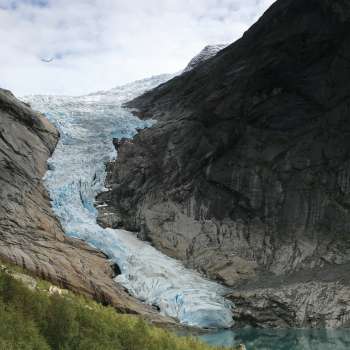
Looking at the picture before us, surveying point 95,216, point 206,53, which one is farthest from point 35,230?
point 206,53

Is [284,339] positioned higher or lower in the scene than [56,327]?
lower

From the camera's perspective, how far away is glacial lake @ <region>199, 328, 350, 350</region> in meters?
18.8

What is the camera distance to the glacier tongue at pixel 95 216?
23719 millimetres

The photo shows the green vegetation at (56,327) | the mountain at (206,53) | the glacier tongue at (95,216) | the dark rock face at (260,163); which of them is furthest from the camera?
the mountain at (206,53)

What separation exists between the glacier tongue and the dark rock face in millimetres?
1174

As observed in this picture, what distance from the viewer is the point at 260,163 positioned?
31.7 metres

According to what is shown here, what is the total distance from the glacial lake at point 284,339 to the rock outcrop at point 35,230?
294 cm

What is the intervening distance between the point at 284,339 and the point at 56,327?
12.5 metres

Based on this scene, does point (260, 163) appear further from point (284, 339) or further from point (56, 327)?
point (56, 327)

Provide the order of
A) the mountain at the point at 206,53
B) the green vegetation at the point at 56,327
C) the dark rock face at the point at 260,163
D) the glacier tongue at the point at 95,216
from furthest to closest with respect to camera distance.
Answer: the mountain at the point at 206,53 → the dark rock face at the point at 260,163 → the glacier tongue at the point at 95,216 → the green vegetation at the point at 56,327

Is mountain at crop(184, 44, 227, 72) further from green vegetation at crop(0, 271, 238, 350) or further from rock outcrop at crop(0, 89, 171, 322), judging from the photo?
green vegetation at crop(0, 271, 238, 350)

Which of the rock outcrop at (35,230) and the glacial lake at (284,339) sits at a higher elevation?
the rock outcrop at (35,230)

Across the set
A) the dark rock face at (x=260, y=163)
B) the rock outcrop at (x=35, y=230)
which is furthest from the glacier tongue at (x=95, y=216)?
the dark rock face at (x=260, y=163)

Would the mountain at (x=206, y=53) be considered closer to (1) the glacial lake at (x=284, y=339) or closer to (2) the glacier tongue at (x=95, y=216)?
(2) the glacier tongue at (x=95, y=216)
